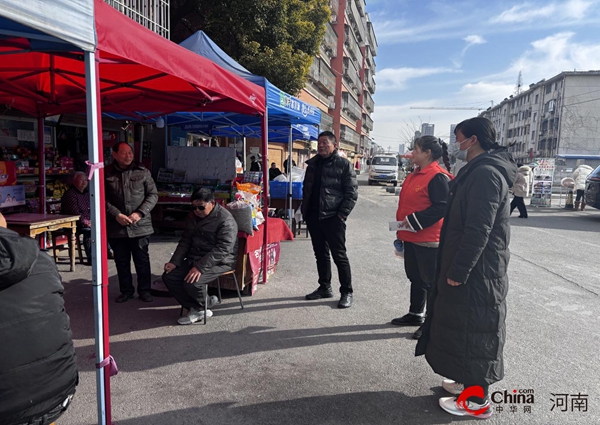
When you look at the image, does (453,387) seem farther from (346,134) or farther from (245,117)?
(346,134)

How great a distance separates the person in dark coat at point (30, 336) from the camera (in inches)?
58.9

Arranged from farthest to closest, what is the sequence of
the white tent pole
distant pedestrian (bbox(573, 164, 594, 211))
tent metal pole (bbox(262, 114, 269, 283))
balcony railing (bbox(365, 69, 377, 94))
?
balcony railing (bbox(365, 69, 377, 94)), distant pedestrian (bbox(573, 164, 594, 211)), tent metal pole (bbox(262, 114, 269, 283)), the white tent pole

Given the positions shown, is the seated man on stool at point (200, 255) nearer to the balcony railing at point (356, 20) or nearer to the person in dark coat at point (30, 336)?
the person in dark coat at point (30, 336)

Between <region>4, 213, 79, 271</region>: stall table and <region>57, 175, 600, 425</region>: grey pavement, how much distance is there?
660 mm

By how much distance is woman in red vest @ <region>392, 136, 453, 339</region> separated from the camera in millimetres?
3682

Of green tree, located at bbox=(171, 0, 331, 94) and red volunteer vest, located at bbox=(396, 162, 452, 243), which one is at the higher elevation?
green tree, located at bbox=(171, 0, 331, 94)

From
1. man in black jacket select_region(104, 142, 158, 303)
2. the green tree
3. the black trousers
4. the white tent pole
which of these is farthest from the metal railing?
the black trousers

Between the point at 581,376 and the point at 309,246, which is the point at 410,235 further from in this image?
the point at 309,246

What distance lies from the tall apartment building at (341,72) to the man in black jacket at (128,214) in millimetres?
25601

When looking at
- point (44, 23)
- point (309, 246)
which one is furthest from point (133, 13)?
point (44, 23)

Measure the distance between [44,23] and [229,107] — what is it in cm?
346

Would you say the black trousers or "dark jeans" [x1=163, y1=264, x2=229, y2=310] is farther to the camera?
the black trousers

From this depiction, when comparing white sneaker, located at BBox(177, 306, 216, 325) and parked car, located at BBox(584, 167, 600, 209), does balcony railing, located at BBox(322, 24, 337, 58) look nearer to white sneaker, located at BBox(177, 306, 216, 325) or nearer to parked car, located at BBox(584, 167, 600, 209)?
parked car, located at BBox(584, 167, 600, 209)

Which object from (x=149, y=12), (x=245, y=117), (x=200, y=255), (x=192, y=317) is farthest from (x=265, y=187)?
(x=149, y=12)
